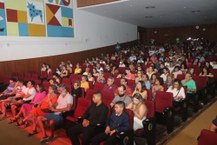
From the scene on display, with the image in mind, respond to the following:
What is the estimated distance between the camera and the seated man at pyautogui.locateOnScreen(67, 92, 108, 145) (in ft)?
9.40

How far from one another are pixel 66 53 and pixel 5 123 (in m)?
7.12

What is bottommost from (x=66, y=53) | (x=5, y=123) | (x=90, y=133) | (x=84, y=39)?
(x=5, y=123)

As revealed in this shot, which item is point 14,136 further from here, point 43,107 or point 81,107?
point 81,107

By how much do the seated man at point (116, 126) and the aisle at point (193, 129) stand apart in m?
0.91

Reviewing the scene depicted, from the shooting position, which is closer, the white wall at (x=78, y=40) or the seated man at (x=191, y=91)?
the seated man at (x=191, y=91)

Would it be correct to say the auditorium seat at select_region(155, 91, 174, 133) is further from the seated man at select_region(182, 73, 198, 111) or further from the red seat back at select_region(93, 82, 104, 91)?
the red seat back at select_region(93, 82, 104, 91)

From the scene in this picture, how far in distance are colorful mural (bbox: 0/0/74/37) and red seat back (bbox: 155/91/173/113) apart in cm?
728

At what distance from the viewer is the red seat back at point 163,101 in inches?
147

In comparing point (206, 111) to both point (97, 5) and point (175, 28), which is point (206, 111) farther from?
point (175, 28)

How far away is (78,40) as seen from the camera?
11.7m

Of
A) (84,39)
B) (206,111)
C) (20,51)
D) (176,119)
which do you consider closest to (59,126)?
(176,119)

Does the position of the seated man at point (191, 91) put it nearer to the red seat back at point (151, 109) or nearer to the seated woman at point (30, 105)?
the red seat back at point (151, 109)

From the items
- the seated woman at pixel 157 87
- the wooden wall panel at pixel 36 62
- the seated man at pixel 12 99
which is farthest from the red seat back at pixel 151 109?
the wooden wall panel at pixel 36 62

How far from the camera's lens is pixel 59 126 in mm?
3592
